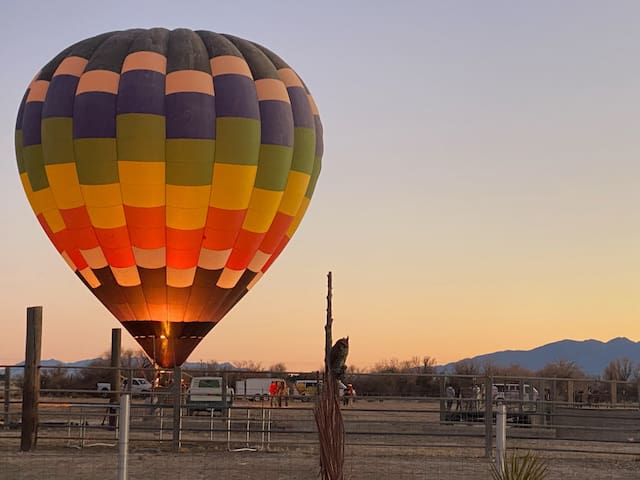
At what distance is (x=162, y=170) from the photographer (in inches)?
861

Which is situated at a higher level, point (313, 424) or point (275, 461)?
point (313, 424)

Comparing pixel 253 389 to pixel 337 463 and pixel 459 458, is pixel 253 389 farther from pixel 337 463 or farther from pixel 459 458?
pixel 337 463

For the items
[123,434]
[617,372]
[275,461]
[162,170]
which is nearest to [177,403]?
[275,461]

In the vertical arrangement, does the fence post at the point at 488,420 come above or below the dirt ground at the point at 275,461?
above

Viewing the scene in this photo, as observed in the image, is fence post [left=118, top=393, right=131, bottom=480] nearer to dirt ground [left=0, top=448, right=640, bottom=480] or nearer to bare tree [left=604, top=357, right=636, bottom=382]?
dirt ground [left=0, top=448, right=640, bottom=480]

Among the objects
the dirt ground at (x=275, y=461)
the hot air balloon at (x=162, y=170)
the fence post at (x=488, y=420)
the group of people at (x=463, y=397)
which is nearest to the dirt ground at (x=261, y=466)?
the dirt ground at (x=275, y=461)

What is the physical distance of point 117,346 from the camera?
25.5 m

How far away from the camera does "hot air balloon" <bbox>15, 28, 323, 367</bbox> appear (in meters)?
21.9

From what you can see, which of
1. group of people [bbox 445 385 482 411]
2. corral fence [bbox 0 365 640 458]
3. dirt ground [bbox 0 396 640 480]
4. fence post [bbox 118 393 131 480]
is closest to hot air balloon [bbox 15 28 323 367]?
corral fence [bbox 0 365 640 458]

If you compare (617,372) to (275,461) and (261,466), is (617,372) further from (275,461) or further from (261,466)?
(261,466)

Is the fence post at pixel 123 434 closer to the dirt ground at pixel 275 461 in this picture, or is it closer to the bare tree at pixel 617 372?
the dirt ground at pixel 275 461

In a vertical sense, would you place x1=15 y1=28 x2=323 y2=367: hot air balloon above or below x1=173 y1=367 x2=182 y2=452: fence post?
above

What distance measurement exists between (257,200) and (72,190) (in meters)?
3.98

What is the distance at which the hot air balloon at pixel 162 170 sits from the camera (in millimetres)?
21875
